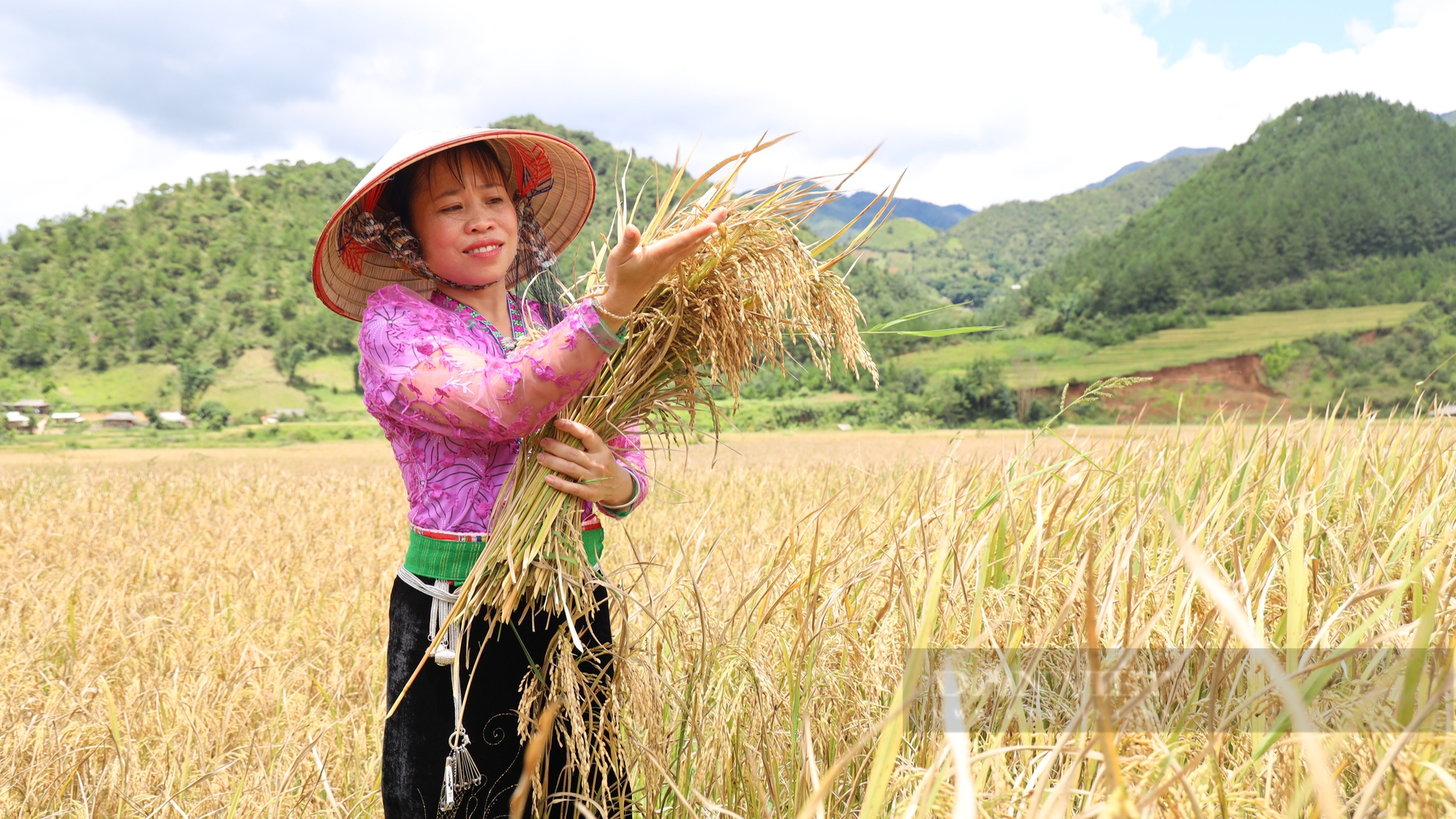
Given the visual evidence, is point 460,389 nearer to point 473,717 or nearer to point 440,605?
point 440,605

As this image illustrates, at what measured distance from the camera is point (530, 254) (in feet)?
5.82

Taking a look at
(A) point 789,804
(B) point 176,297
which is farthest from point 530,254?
(B) point 176,297

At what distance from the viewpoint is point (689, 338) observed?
145cm

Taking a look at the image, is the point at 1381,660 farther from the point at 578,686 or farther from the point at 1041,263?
the point at 1041,263

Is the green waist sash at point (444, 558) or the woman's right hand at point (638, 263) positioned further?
the green waist sash at point (444, 558)

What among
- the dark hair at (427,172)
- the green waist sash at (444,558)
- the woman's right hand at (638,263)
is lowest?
the green waist sash at (444,558)

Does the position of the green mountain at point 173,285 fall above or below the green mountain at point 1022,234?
below

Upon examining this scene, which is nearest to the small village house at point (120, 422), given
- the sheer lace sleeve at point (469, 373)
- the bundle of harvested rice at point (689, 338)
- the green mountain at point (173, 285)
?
the green mountain at point (173, 285)

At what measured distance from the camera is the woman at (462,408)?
123cm

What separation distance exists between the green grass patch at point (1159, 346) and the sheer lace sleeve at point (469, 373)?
59805mm

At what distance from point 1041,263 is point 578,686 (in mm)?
139849

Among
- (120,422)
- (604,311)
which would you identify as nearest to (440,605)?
(604,311)

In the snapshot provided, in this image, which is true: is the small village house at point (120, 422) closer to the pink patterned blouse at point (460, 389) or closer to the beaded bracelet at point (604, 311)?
the pink patterned blouse at point (460, 389)

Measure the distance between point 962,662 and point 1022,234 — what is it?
6021 inches
